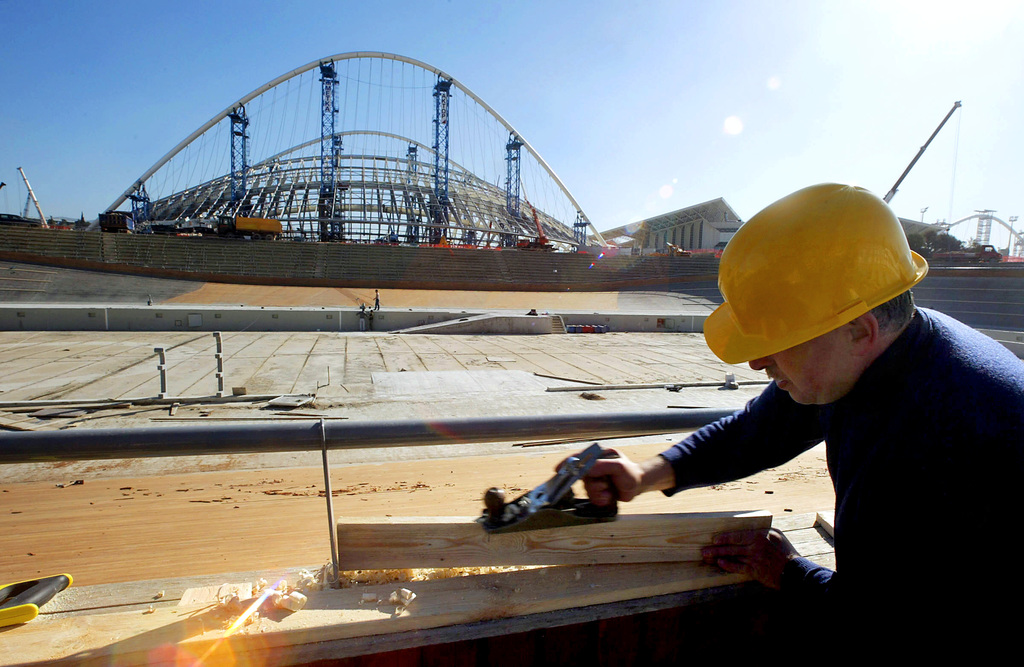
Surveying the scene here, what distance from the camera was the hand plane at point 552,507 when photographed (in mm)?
1559

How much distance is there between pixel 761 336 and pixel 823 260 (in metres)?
0.23

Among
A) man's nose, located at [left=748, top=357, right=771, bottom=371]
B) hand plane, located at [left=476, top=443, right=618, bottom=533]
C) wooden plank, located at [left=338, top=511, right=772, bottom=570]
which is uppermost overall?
man's nose, located at [left=748, top=357, right=771, bottom=371]

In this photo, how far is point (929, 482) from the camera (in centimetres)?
110

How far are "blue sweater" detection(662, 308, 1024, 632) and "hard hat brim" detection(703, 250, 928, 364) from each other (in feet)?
0.45

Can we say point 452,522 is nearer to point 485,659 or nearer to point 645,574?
A: point 485,659

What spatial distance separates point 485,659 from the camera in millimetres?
1517

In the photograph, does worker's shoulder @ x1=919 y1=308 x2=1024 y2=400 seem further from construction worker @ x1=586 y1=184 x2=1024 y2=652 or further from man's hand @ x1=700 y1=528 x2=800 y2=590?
man's hand @ x1=700 y1=528 x2=800 y2=590

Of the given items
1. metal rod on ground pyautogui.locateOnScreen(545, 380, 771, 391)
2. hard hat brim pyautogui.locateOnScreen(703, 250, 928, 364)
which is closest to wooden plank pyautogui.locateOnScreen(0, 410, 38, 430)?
metal rod on ground pyautogui.locateOnScreen(545, 380, 771, 391)

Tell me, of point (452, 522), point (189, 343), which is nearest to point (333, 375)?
point (189, 343)

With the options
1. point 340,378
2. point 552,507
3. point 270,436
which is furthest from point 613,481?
point 340,378

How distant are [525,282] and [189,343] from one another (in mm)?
33996

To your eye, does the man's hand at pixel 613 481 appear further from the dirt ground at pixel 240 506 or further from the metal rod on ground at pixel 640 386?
the metal rod on ground at pixel 640 386

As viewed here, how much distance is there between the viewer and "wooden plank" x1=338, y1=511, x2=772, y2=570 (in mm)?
1536

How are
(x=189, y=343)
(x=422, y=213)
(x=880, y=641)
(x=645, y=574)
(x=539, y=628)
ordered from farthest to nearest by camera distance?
(x=422, y=213) → (x=189, y=343) → (x=645, y=574) → (x=539, y=628) → (x=880, y=641)
